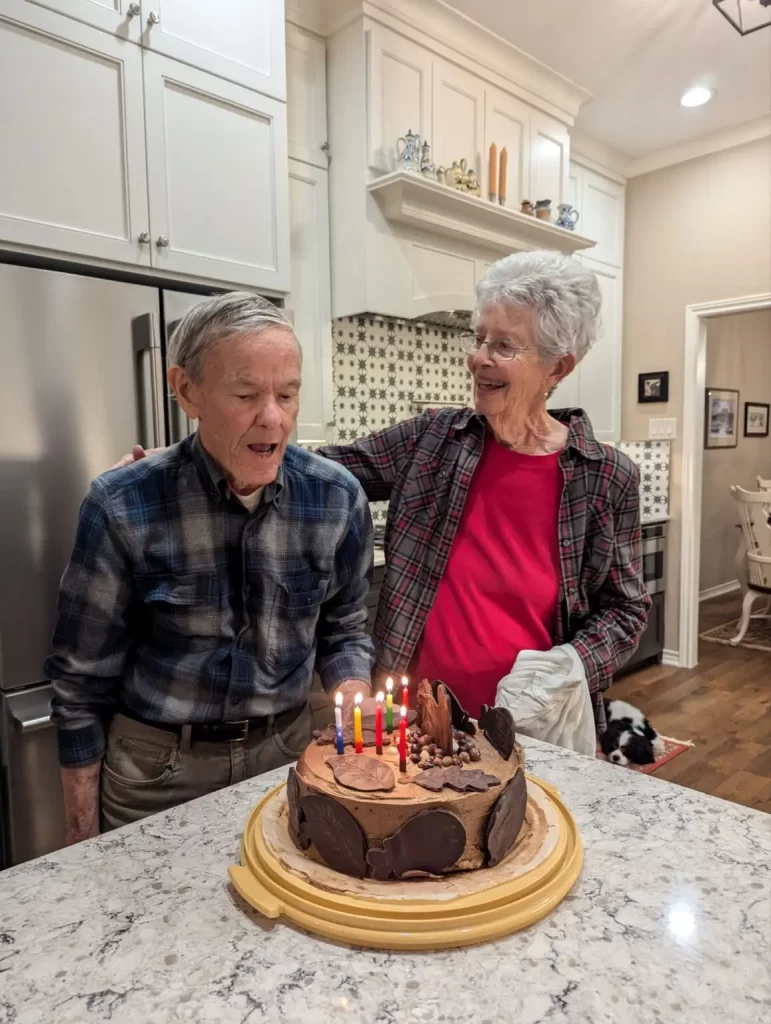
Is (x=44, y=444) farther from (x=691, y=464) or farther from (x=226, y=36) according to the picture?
(x=691, y=464)

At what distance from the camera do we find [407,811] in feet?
2.41

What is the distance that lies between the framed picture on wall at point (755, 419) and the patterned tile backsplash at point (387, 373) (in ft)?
12.5

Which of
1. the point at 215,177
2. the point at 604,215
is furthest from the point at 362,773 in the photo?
the point at 604,215

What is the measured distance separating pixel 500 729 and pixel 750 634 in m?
4.84

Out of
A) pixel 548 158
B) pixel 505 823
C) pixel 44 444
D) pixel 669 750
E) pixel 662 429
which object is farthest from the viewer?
pixel 662 429

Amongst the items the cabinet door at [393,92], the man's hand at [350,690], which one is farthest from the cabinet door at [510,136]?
the man's hand at [350,690]

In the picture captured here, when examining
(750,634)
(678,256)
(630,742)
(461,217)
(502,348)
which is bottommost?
(750,634)

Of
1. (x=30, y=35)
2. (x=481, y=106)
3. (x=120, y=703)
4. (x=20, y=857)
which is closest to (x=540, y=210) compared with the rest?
(x=481, y=106)

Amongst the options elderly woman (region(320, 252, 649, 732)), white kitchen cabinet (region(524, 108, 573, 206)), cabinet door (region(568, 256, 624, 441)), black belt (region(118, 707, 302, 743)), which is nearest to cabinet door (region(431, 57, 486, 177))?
→ white kitchen cabinet (region(524, 108, 573, 206))

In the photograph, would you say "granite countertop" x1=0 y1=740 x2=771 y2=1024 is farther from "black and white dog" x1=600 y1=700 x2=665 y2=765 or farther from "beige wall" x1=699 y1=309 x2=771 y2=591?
"beige wall" x1=699 y1=309 x2=771 y2=591

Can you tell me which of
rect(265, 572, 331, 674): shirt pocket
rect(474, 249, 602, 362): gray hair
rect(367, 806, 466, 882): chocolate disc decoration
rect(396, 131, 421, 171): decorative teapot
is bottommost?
rect(367, 806, 466, 882): chocolate disc decoration

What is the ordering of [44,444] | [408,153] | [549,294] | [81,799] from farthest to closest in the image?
[408,153] < [44,444] < [549,294] < [81,799]

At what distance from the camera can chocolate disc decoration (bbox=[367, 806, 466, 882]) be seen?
28.5 inches

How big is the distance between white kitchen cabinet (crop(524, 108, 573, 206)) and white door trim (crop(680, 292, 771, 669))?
118cm
